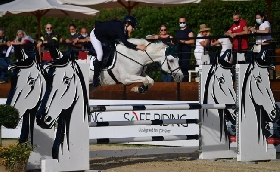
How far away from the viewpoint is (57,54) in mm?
10906

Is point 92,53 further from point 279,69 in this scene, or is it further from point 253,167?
point 279,69

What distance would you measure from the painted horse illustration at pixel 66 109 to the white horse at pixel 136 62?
7.63 ft

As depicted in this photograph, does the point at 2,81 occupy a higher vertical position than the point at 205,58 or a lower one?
lower

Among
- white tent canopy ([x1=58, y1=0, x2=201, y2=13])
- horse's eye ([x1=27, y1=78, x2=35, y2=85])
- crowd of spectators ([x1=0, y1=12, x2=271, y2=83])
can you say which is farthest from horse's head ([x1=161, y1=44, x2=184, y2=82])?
white tent canopy ([x1=58, y1=0, x2=201, y2=13])

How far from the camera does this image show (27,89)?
10.6m

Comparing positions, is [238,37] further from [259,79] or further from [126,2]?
[126,2]

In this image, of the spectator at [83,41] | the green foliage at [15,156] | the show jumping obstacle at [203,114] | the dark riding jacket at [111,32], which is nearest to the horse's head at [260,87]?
the show jumping obstacle at [203,114]

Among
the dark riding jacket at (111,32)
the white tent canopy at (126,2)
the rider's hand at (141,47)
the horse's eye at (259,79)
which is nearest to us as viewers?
the horse's eye at (259,79)

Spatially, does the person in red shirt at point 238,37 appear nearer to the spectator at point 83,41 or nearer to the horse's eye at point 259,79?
the horse's eye at point 259,79

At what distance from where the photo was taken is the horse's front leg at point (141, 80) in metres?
12.6

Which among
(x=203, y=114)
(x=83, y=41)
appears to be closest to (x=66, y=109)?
(x=203, y=114)

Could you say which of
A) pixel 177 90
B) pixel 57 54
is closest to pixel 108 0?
pixel 177 90

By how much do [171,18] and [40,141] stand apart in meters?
11.9

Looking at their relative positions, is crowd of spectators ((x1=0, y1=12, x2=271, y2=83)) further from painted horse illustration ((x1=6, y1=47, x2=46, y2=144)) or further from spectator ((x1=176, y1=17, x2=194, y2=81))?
painted horse illustration ((x1=6, y1=47, x2=46, y2=144))
